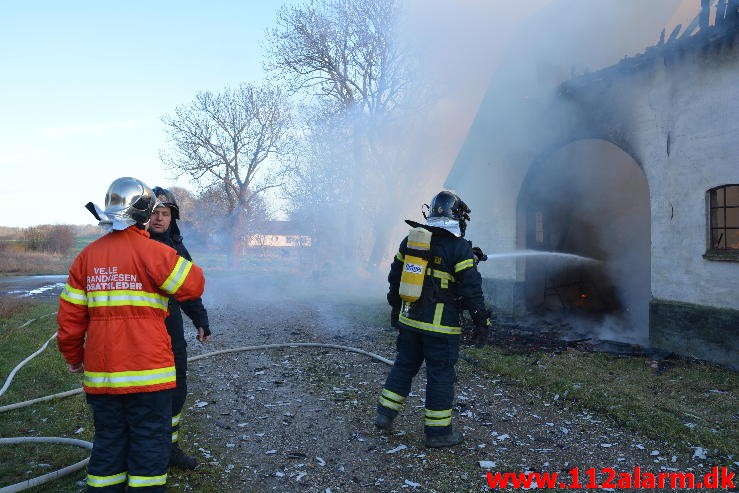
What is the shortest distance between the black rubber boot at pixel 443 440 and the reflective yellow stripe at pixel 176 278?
2.27 m

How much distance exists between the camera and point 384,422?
3.96m

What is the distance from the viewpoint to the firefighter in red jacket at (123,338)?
246 centimetres

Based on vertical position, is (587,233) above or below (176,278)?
above

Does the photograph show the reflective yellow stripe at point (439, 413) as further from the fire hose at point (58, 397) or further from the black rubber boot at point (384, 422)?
the fire hose at point (58, 397)

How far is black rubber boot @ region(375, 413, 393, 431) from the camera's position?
3.96 metres

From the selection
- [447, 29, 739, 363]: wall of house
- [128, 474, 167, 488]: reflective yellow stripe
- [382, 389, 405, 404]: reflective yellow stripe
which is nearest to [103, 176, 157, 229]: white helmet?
[128, 474, 167, 488]: reflective yellow stripe

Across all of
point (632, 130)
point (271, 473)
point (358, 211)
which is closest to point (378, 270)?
point (358, 211)

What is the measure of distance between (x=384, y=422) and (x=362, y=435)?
8.2 inches

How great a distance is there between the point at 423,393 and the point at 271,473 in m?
Answer: 2.07

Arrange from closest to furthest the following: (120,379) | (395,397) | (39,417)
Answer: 1. (120,379)
2. (395,397)
3. (39,417)

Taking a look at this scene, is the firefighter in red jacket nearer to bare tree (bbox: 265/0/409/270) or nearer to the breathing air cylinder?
the breathing air cylinder

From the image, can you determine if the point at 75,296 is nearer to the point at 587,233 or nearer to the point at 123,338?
the point at 123,338

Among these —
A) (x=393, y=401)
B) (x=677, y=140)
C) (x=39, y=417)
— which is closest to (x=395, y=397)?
(x=393, y=401)

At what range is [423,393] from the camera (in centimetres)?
497
